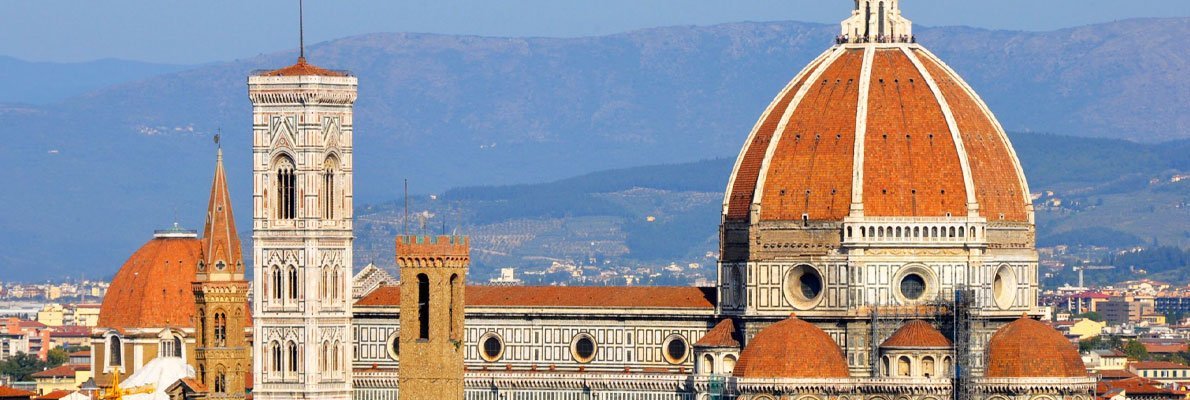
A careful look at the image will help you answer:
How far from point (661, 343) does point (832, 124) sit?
10688mm

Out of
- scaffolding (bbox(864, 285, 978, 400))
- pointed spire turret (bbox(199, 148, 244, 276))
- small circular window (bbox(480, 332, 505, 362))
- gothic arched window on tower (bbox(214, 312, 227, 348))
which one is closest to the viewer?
gothic arched window on tower (bbox(214, 312, 227, 348))

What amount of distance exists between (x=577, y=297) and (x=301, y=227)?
22.5 meters

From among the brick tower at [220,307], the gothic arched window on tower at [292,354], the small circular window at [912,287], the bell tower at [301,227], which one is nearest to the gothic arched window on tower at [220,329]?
the brick tower at [220,307]

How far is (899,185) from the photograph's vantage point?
12506cm

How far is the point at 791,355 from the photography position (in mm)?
119562

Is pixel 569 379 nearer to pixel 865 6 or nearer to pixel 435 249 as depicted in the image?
pixel 865 6

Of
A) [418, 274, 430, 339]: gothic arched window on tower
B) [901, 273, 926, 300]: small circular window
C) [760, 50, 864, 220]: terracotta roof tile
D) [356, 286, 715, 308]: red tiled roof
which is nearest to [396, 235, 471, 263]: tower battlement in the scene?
[418, 274, 430, 339]: gothic arched window on tower

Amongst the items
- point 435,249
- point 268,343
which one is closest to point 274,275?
point 268,343

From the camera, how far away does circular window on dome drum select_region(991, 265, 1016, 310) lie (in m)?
127

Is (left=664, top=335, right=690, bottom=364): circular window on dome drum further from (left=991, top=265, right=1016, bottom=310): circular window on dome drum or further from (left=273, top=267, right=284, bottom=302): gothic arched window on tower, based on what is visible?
(left=273, top=267, right=284, bottom=302): gothic arched window on tower

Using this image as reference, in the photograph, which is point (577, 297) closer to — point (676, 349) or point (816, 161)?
point (676, 349)

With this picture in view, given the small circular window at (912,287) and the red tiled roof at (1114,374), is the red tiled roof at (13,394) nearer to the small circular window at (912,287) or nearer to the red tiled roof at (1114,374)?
the small circular window at (912,287)

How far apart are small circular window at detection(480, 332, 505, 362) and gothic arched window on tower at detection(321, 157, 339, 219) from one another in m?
21.6

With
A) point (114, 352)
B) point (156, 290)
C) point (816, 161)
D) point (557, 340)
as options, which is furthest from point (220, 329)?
point (114, 352)
